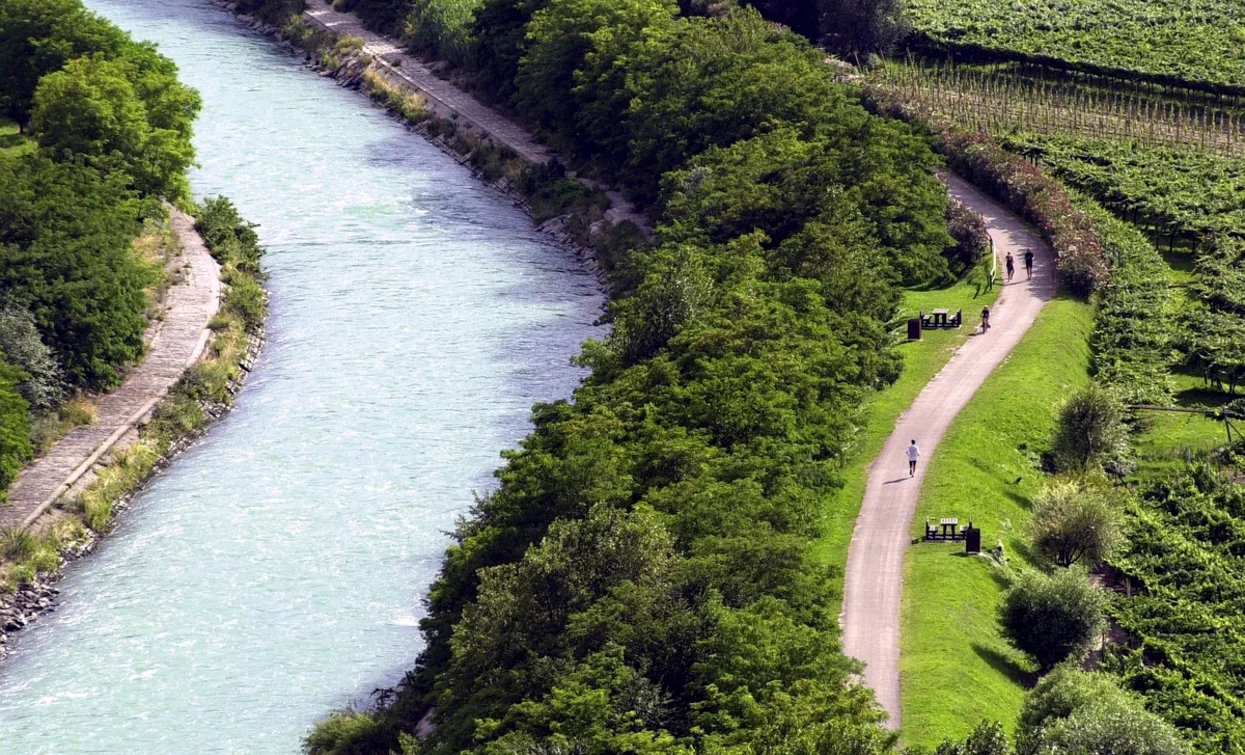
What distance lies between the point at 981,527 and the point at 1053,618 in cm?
887

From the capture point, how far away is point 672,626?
199 feet

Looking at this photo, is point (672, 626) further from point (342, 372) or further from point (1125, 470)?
point (342, 372)

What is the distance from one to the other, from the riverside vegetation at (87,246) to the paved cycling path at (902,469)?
29.9m

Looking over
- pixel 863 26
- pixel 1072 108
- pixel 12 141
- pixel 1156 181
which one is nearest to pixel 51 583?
pixel 12 141

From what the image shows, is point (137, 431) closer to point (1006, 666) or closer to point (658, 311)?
point (658, 311)

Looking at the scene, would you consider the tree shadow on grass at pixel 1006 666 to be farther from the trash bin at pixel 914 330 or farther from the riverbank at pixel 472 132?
the riverbank at pixel 472 132

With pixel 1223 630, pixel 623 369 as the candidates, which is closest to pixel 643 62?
pixel 623 369

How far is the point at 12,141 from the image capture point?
116562mm

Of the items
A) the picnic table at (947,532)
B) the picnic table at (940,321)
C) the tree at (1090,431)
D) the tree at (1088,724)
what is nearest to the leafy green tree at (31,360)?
the picnic table at (940,321)

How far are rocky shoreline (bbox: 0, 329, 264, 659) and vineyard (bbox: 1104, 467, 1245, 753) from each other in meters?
37.1

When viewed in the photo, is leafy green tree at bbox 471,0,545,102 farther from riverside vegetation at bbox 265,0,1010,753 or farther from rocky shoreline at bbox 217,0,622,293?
riverside vegetation at bbox 265,0,1010,753

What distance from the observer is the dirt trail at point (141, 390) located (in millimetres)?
82250

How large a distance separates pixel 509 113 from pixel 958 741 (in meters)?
87.6

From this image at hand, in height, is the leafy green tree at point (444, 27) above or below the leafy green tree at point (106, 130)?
above
